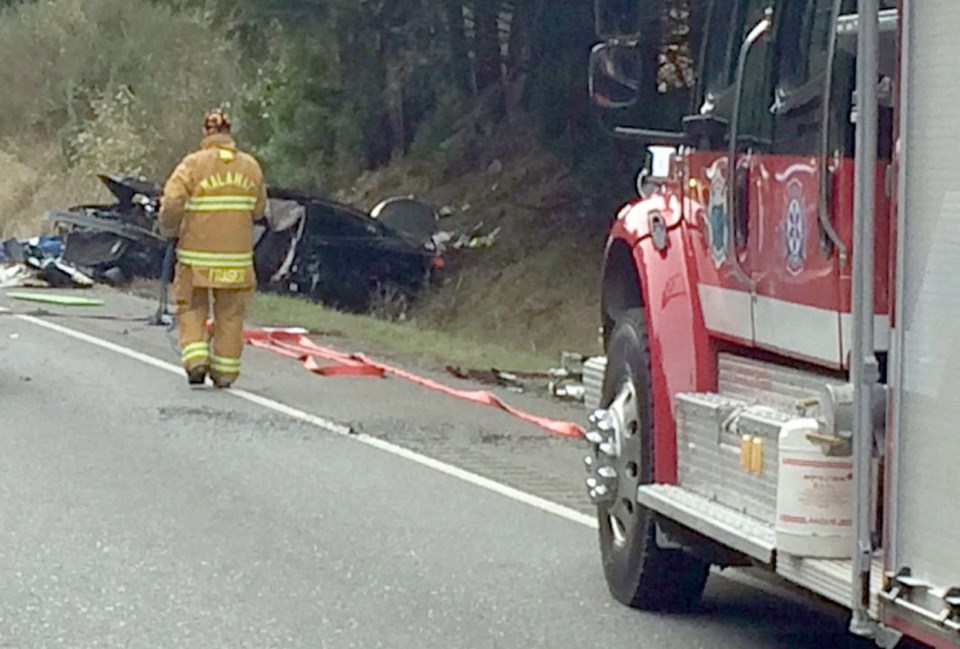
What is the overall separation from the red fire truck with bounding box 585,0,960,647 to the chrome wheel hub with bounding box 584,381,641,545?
0.01 m

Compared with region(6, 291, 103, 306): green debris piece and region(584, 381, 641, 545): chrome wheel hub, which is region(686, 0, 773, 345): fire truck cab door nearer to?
region(584, 381, 641, 545): chrome wheel hub

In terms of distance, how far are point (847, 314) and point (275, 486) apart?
515 centimetres

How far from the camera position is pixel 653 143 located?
7793mm

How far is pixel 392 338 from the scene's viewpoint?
19.1 m

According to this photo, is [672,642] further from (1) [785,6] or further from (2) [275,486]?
(2) [275,486]

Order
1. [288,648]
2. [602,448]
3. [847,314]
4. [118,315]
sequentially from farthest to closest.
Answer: [118,315], [602,448], [288,648], [847,314]

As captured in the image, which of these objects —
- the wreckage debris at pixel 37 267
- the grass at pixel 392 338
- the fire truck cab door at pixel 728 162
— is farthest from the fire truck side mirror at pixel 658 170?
the wreckage debris at pixel 37 267

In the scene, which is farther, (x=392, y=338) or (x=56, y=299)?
(x=56, y=299)

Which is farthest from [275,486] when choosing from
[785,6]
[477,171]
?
[477,171]

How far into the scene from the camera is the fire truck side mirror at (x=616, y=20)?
22.9 feet

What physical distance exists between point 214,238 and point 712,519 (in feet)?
26.8

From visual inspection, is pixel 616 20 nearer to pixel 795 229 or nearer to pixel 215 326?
pixel 795 229

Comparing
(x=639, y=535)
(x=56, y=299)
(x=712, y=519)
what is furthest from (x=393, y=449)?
(x=56, y=299)

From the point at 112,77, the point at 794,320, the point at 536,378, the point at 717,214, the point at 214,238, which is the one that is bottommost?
the point at 536,378
